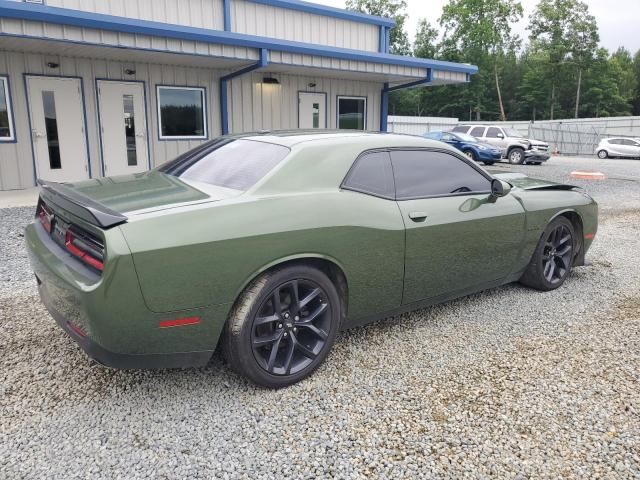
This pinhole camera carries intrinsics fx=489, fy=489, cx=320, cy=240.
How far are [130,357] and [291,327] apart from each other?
89cm

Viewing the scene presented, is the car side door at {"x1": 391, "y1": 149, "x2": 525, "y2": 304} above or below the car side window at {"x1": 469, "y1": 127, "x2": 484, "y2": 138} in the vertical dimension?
below

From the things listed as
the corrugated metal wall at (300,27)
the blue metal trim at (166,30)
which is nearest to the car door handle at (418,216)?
the blue metal trim at (166,30)

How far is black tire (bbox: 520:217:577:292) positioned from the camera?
14.5 ft

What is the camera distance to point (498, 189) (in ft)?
12.5

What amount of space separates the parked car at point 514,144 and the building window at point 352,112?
797 centimetres

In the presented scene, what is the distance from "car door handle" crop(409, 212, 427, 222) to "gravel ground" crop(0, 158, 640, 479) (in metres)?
0.88

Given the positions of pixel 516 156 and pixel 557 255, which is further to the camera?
pixel 516 156

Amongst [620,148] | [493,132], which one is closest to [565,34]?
[620,148]

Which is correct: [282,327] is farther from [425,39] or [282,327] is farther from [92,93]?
[425,39]

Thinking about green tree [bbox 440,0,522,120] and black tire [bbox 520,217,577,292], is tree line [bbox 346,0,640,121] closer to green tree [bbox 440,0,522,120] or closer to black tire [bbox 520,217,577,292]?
green tree [bbox 440,0,522,120]

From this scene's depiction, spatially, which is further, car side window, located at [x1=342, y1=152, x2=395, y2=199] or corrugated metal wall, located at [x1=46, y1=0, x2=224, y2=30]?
corrugated metal wall, located at [x1=46, y1=0, x2=224, y2=30]

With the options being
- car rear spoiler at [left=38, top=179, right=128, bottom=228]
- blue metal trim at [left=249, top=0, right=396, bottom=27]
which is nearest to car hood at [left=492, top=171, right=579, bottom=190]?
car rear spoiler at [left=38, top=179, right=128, bottom=228]

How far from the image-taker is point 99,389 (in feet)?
9.21

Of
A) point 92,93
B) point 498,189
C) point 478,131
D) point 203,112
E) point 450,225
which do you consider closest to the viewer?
point 450,225
